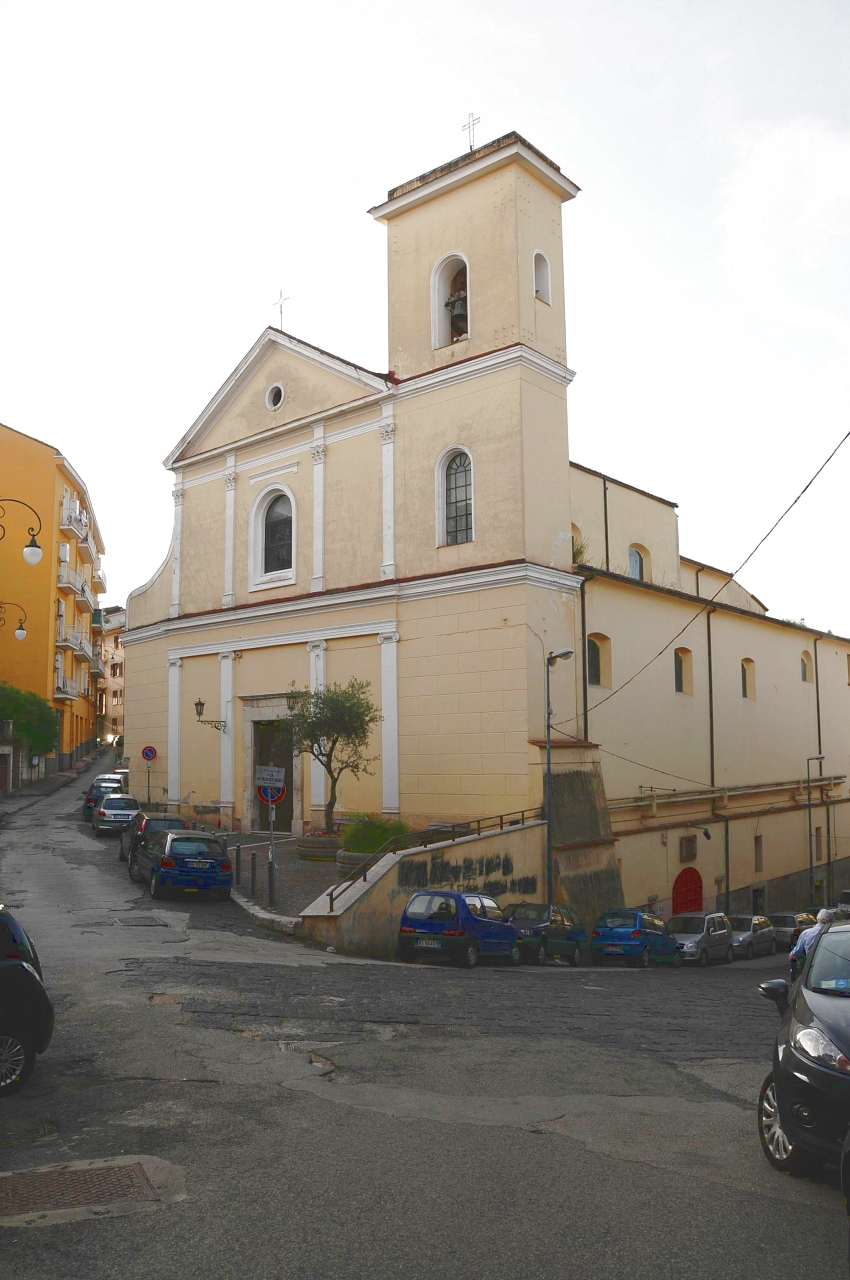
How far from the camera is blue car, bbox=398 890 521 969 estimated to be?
16562 millimetres

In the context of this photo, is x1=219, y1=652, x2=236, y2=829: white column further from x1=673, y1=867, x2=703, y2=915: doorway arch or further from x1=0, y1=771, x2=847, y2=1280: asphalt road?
x1=0, y1=771, x2=847, y2=1280: asphalt road

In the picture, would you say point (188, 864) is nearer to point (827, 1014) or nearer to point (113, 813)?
point (113, 813)

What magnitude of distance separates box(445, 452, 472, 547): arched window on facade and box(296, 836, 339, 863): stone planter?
7.82m

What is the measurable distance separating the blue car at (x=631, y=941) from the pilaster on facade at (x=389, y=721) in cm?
626

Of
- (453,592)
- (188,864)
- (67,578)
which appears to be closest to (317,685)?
(453,592)

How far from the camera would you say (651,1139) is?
6.66m

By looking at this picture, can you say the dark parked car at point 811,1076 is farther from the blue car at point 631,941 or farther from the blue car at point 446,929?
the blue car at point 631,941

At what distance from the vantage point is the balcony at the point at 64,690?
56197 millimetres

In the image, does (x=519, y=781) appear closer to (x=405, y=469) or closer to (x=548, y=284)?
(x=405, y=469)

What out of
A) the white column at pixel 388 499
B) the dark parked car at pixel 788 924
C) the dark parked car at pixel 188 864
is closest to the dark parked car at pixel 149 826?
the dark parked car at pixel 188 864

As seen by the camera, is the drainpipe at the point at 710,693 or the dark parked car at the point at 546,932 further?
the drainpipe at the point at 710,693

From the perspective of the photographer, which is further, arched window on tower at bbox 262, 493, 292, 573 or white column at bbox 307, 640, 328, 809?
arched window on tower at bbox 262, 493, 292, 573

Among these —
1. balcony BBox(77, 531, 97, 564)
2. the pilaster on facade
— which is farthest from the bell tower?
balcony BBox(77, 531, 97, 564)

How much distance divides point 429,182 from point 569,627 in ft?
40.2
